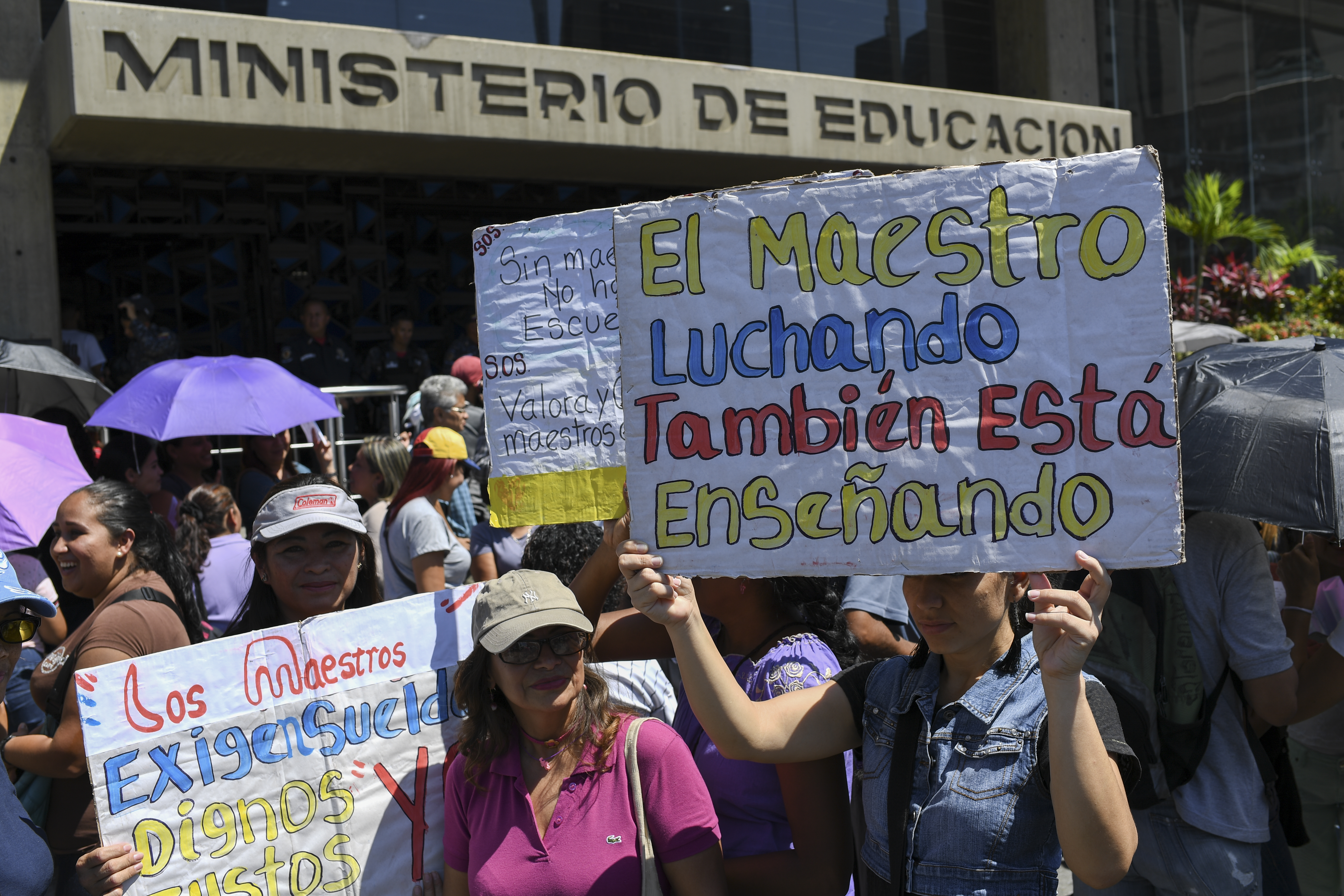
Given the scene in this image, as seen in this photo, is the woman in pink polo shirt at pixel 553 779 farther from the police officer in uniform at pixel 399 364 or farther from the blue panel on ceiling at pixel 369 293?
the blue panel on ceiling at pixel 369 293

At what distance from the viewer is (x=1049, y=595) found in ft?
6.09

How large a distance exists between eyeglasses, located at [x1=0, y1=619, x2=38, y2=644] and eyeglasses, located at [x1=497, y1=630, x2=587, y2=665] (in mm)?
1065

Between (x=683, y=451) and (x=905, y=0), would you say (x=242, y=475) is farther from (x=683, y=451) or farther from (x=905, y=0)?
(x=905, y=0)

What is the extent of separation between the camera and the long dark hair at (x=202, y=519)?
171 inches

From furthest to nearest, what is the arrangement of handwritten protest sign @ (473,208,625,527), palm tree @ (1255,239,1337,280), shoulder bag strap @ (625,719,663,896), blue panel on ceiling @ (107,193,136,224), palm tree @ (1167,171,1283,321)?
palm tree @ (1255,239,1337,280)
palm tree @ (1167,171,1283,321)
blue panel on ceiling @ (107,193,136,224)
handwritten protest sign @ (473,208,625,527)
shoulder bag strap @ (625,719,663,896)

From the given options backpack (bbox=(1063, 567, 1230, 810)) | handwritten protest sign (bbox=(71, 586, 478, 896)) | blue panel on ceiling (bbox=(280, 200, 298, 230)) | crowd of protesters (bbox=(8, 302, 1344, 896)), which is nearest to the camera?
crowd of protesters (bbox=(8, 302, 1344, 896))

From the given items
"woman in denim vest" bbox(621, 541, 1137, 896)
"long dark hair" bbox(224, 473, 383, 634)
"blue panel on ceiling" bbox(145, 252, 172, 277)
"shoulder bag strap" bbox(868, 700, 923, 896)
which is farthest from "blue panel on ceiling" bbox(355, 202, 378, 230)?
"shoulder bag strap" bbox(868, 700, 923, 896)

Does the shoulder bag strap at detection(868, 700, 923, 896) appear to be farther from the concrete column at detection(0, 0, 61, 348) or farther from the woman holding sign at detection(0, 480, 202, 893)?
the concrete column at detection(0, 0, 61, 348)

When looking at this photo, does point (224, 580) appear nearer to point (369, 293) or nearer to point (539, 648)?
point (539, 648)

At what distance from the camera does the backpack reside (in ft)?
9.48

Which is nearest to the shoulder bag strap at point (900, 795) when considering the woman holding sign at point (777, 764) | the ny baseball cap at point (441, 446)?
the woman holding sign at point (777, 764)

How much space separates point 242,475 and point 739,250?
4.99 m

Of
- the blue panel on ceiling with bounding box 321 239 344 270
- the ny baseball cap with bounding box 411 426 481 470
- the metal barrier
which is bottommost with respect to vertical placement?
the ny baseball cap with bounding box 411 426 481 470

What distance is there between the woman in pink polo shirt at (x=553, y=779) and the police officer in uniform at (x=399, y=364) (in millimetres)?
8542
